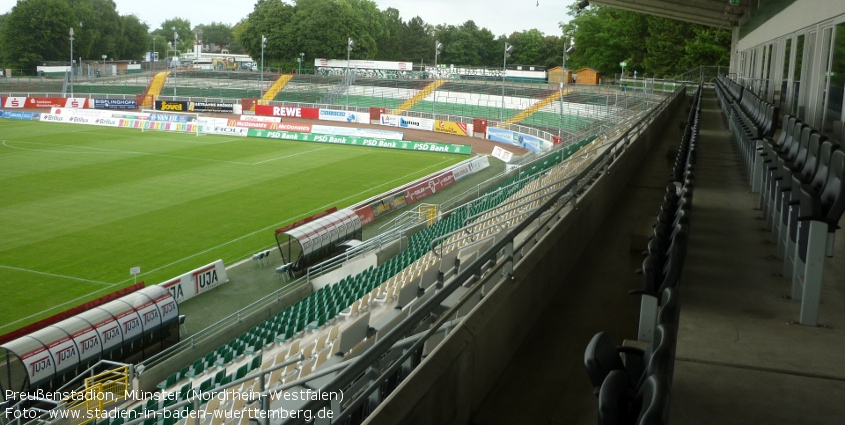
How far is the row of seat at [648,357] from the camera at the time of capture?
254 centimetres

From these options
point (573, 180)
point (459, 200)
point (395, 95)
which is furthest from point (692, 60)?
point (573, 180)

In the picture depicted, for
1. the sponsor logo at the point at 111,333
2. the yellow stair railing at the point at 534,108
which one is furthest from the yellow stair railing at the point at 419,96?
the sponsor logo at the point at 111,333

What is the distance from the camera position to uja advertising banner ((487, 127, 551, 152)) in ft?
135

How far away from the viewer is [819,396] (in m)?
3.91

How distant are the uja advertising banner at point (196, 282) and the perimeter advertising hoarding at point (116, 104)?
52.1 m

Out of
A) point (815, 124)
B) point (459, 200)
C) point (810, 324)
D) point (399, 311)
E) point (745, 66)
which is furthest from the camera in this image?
point (745, 66)

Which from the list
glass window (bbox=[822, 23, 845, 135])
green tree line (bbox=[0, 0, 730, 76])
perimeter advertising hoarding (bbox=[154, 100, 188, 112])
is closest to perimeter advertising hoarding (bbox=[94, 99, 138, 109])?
perimeter advertising hoarding (bbox=[154, 100, 188, 112])

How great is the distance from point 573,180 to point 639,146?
297 inches

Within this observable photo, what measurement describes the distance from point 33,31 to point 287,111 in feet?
159

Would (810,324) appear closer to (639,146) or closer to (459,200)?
(639,146)

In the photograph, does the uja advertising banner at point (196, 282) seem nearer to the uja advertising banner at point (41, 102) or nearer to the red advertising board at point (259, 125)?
the red advertising board at point (259, 125)

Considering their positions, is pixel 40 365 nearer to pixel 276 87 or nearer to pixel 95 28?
pixel 276 87

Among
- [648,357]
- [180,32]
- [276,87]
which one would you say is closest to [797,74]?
[648,357]

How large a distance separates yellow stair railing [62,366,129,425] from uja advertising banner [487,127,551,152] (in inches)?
1183
